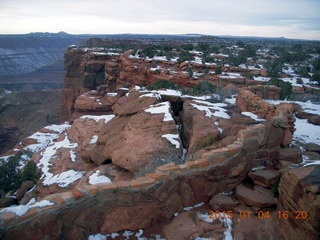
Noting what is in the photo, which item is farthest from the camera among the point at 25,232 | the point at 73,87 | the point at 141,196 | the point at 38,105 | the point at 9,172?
the point at 38,105

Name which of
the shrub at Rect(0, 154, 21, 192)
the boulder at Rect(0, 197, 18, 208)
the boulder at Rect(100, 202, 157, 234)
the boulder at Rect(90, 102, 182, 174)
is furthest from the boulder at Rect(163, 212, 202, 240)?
the shrub at Rect(0, 154, 21, 192)

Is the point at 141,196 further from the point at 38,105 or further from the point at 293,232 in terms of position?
the point at 38,105

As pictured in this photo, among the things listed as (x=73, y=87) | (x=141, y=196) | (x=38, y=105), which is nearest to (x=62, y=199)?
(x=141, y=196)

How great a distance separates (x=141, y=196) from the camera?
5.08 meters

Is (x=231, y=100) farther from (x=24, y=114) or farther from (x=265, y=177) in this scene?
(x=24, y=114)

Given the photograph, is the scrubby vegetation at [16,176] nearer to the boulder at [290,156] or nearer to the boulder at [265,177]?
the boulder at [265,177]

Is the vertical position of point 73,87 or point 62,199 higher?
point 62,199

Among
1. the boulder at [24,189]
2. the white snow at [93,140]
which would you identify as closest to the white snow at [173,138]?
the white snow at [93,140]

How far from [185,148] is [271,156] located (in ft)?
11.8

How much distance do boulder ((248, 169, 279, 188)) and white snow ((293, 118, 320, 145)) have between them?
8.71 ft

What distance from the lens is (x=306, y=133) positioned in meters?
8.73

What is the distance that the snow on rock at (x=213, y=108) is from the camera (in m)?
10.3

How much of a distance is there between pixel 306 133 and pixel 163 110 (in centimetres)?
472

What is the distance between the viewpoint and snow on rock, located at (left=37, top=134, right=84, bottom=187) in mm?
11852
